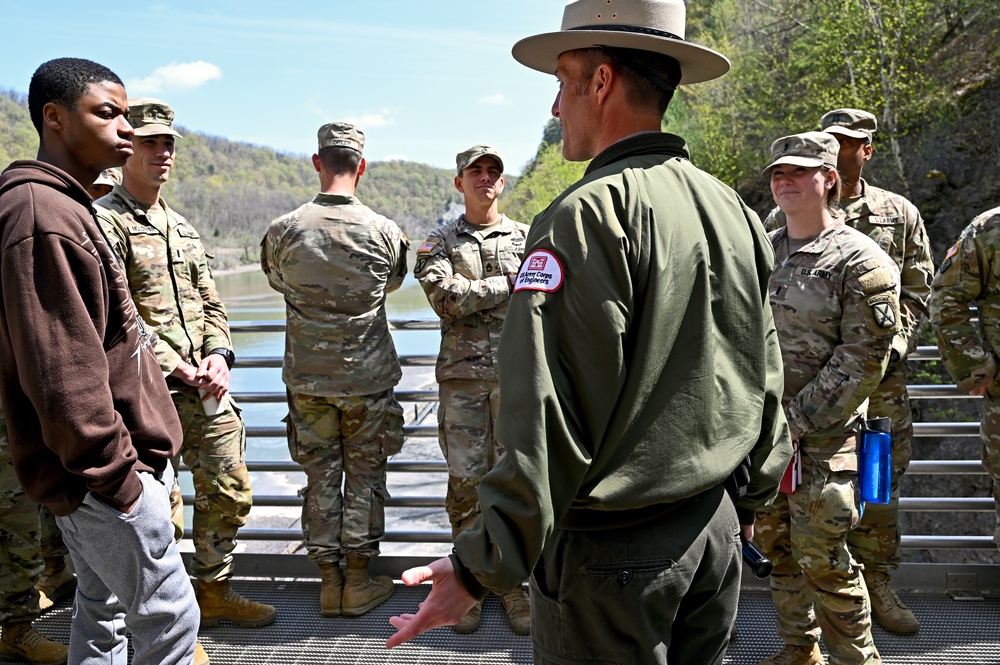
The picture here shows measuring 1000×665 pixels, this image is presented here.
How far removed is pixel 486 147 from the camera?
439cm

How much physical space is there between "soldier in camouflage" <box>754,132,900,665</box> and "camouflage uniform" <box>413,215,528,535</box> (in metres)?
1.44

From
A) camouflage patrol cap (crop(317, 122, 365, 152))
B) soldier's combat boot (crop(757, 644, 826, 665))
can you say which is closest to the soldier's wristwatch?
camouflage patrol cap (crop(317, 122, 365, 152))

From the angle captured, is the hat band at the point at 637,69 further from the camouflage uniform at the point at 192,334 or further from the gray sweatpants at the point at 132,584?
the camouflage uniform at the point at 192,334

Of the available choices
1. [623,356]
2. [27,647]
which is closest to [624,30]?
[623,356]

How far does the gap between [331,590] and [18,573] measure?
142 cm

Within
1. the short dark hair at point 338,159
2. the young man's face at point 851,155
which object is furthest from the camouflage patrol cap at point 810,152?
the short dark hair at point 338,159

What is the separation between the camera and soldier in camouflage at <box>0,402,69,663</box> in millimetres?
3564

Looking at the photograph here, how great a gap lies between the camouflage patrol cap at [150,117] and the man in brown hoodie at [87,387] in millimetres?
1215

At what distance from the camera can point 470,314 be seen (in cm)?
431

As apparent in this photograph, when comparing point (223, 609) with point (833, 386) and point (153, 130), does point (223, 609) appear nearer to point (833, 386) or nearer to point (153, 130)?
point (153, 130)

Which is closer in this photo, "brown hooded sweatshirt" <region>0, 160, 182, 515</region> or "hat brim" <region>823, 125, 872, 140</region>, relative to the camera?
"brown hooded sweatshirt" <region>0, 160, 182, 515</region>

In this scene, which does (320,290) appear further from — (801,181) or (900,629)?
(900,629)

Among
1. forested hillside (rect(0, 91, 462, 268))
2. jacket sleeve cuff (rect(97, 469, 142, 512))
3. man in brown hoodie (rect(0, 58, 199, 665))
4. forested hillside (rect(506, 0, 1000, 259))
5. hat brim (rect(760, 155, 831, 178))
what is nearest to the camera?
man in brown hoodie (rect(0, 58, 199, 665))

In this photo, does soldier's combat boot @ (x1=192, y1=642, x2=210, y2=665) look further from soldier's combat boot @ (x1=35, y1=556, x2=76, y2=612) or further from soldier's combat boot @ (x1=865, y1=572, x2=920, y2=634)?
soldier's combat boot @ (x1=865, y1=572, x2=920, y2=634)
